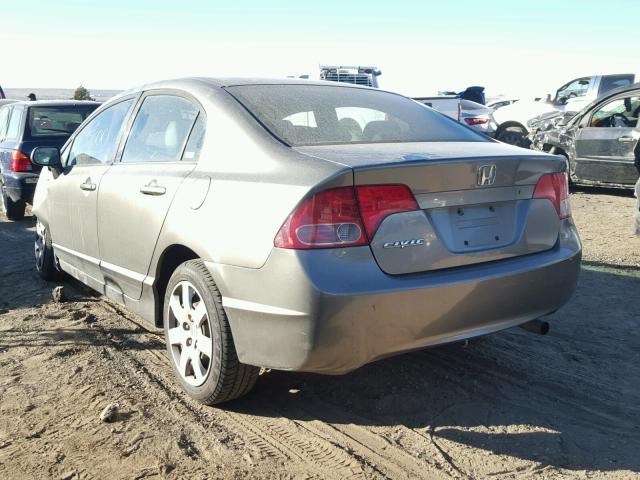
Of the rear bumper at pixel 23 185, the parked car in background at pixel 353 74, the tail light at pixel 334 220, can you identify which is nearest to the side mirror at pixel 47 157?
the tail light at pixel 334 220

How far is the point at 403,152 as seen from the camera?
3121 mm

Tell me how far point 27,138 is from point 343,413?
772 cm

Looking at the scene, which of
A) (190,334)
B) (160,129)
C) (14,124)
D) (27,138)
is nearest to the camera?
(190,334)

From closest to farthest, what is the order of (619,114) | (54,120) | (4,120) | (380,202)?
(380,202) → (54,120) → (619,114) → (4,120)

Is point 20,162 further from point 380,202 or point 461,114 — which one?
point 461,114

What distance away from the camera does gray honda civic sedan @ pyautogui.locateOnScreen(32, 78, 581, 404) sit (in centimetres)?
276

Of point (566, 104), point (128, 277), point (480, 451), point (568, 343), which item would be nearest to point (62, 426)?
point (128, 277)

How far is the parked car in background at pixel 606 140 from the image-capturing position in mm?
10047

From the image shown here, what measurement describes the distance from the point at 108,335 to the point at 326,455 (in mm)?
2214

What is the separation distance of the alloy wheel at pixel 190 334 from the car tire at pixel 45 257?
8.09 ft

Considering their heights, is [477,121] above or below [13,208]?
above

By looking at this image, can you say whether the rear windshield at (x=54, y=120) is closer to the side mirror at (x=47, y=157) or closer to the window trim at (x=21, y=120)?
the window trim at (x=21, y=120)

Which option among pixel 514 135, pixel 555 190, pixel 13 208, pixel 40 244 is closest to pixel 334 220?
pixel 555 190

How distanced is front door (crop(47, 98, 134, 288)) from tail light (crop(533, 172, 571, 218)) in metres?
2.69
